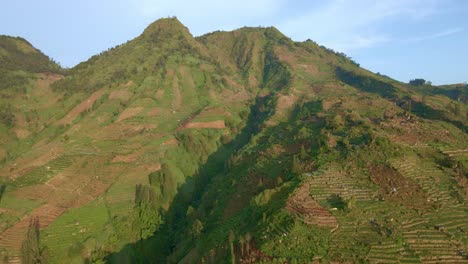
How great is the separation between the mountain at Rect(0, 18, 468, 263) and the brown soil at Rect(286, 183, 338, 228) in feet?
0.34

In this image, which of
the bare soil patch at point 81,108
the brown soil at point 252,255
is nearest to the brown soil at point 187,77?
the bare soil patch at point 81,108

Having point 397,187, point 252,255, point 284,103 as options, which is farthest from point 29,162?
point 397,187

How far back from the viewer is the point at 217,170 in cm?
4119

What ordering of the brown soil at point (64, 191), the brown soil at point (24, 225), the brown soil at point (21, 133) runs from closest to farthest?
A: the brown soil at point (24, 225) → the brown soil at point (64, 191) → the brown soil at point (21, 133)

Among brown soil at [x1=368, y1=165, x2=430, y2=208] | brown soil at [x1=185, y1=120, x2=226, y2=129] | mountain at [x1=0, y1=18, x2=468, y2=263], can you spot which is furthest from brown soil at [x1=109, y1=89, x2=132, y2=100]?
brown soil at [x1=368, y1=165, x2=430, y2=208]

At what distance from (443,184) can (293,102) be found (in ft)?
111

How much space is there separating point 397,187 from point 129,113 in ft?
121

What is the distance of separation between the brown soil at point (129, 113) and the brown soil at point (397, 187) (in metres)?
34.2

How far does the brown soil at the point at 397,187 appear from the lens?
21.2 m

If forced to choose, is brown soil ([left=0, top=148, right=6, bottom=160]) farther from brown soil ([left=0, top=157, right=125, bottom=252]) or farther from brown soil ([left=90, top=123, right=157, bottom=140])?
brown soil ([left=0, top=157, right=125, bottom=252])

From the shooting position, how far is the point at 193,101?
58.6m

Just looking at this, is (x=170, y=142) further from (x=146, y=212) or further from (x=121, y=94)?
(x=121, y=94)

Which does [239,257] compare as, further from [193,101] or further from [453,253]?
[193,101]

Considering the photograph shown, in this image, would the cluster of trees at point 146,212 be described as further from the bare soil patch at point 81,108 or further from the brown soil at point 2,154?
the bare soil patch at point 81,108
